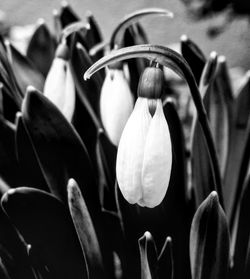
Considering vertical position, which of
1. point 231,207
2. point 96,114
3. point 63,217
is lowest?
point 231,207

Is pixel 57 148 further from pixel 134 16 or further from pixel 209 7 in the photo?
pixel 209 7

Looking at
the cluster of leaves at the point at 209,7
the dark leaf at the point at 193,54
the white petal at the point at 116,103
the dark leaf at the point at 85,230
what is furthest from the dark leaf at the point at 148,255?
the cluster of leaves at the point at 209,7

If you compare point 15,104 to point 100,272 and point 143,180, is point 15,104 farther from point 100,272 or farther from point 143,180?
point 143,180

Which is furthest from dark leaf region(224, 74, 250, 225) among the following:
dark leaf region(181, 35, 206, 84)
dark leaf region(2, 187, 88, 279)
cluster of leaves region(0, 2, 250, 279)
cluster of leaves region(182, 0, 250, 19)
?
cluster of leaves region(182, 0, 250, 19)

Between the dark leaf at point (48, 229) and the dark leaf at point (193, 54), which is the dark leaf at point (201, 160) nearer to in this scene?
the dark leaf at point (193, 54)

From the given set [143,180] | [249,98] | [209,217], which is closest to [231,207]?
[249,98]

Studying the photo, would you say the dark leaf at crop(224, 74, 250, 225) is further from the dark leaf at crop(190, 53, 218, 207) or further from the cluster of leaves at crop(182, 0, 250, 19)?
the cluster of leaves at crop(182, 0, 250, 19)

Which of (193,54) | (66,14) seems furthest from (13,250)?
(66,14)
